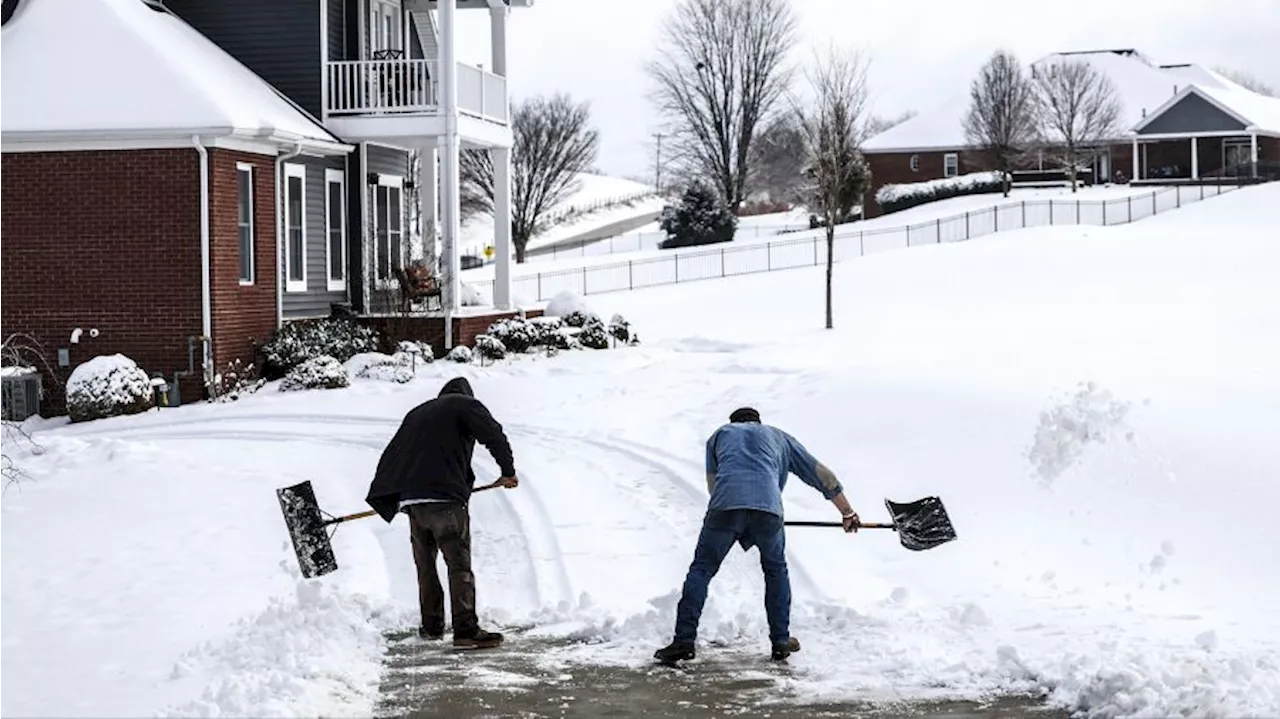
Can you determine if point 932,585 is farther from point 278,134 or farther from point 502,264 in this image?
point 502,264

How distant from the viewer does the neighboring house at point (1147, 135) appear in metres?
74.7

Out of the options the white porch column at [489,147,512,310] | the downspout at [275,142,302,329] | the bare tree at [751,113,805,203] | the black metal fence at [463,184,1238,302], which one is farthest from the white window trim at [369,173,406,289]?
the bare tree at [751,113,805,203]

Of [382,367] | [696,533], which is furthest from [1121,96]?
[696,533]

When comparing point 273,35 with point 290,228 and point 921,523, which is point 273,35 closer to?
point 290,228

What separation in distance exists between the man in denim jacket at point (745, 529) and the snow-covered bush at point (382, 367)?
1550 cm

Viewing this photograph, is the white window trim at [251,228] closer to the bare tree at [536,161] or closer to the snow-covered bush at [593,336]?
the snow-covered bush at [593,336]

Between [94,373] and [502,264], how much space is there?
428 inches

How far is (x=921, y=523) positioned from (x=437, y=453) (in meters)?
3.11

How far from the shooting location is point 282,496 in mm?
11781

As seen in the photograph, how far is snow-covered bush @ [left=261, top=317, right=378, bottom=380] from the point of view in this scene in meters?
26.3

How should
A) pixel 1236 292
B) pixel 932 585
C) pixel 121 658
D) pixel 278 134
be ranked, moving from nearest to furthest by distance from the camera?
1. pixel 121 658
2. pixel 932 585
3. pixel 278 134
4. pixel 1236 292

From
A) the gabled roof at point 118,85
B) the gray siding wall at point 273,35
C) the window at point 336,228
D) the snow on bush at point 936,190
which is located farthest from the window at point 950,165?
the gabled roof at point 118,85

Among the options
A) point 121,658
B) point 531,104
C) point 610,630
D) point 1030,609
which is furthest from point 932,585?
point 531,104

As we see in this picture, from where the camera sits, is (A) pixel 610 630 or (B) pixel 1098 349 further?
(B) pixel 1098 349
